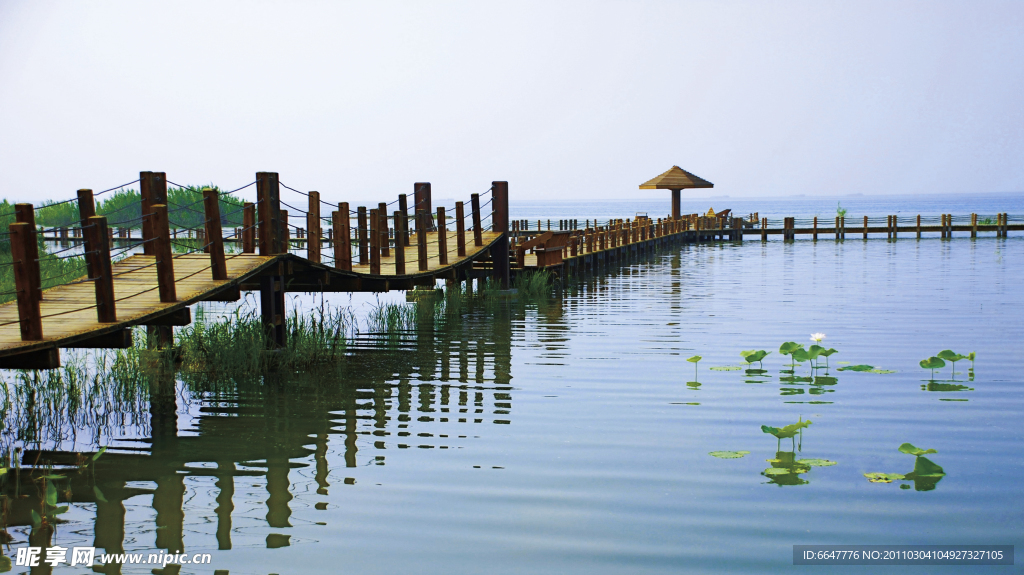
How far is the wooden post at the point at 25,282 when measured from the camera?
805 centimetres

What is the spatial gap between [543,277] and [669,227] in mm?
24216

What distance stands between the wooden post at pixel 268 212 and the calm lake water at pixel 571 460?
185cm

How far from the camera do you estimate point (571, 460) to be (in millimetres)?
7801

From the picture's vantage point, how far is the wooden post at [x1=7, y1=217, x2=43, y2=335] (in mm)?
8047

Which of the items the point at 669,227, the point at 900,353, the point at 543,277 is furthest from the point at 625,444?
the point at 669,227

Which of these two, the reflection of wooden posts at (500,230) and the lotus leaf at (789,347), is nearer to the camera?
the lotus leaf at (789,347)

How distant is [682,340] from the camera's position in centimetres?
1459

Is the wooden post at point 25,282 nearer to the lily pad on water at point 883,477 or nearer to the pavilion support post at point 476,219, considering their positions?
the lily pad on water at point 883,477

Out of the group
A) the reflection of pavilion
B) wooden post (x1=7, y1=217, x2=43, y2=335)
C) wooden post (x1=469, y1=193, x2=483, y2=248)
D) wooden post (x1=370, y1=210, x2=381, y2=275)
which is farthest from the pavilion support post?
wooden post (x1=7, y1=217, x2=43, y2=335)

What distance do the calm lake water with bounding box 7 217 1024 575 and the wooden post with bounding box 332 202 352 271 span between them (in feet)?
4.97

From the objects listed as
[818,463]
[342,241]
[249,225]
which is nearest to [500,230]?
[342,241]

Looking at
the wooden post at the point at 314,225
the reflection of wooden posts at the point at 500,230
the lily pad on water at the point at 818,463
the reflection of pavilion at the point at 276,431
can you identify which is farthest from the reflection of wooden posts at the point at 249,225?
the lily pad on water at the point at 818,463

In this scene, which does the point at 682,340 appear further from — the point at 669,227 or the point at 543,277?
the point at 669,227

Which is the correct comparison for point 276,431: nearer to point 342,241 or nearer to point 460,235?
point 342,241
